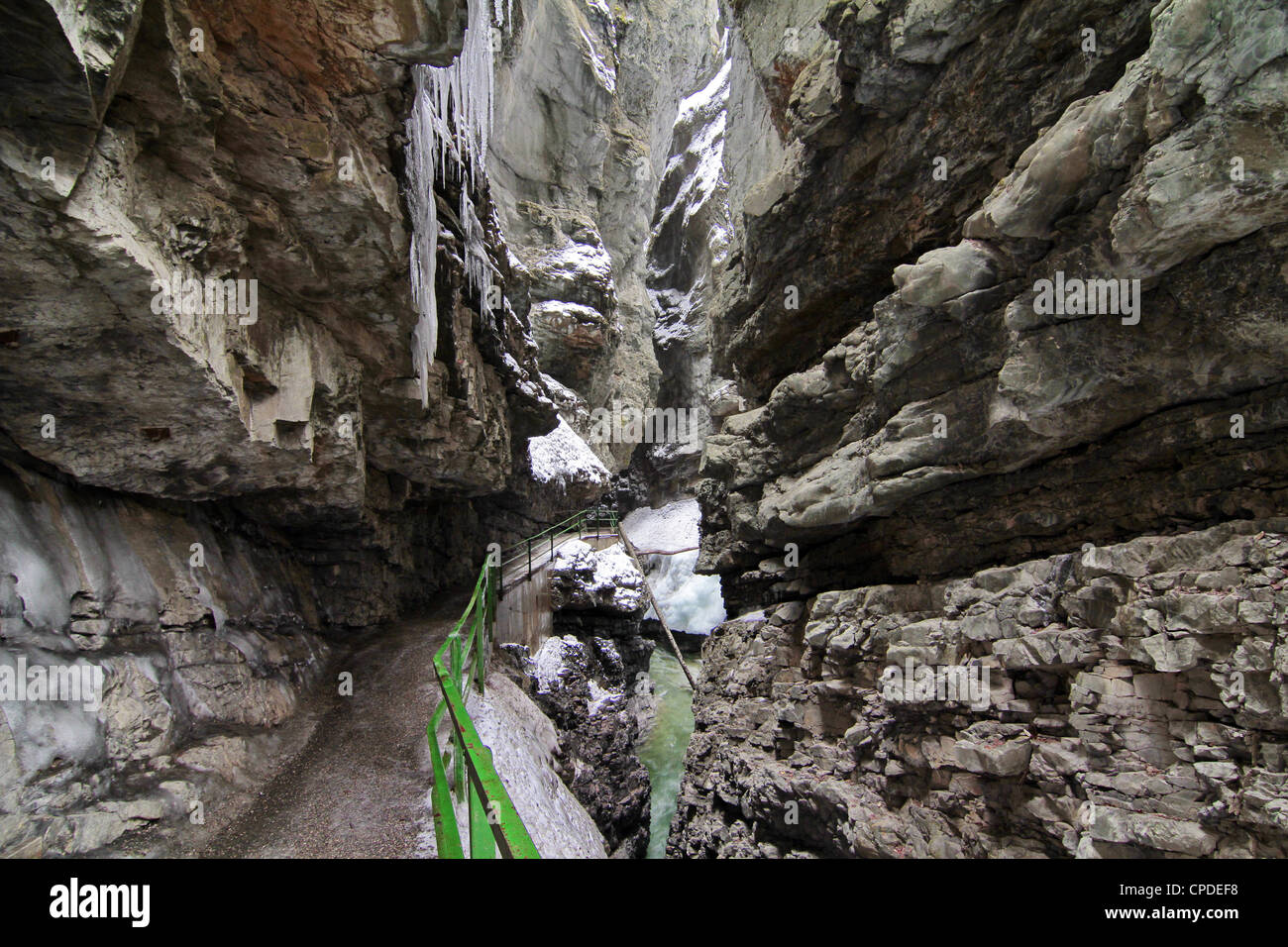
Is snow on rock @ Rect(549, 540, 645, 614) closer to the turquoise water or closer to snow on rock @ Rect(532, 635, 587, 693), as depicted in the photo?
snow on rock @ Rect(532, 635, 587, 693)

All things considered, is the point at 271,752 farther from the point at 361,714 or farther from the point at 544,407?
the point at 544,407

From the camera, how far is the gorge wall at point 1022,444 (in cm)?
362

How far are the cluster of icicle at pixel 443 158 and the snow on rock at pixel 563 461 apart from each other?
8704 millimetres

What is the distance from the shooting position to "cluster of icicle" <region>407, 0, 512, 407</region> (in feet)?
24.0

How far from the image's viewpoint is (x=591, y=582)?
1445cm

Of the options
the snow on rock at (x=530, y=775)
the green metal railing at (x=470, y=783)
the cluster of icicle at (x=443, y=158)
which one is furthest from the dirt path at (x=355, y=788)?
the cluster of icicle at (x=443, y=158)

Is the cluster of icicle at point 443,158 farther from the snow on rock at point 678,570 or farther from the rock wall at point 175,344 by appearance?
the snow on rock at point 678,570

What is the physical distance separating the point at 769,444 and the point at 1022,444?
4.17 metres

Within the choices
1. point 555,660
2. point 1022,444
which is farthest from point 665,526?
point 1022,444

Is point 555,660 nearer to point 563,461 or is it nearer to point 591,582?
point 591,582

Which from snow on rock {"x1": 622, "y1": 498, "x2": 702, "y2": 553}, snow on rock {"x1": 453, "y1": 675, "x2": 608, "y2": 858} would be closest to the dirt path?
snow on rock {"x1": 453, "y1": 675, "x2": 608, "y2": 858}

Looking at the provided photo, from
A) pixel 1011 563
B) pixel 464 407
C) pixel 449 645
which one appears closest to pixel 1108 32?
pixel 1011 563

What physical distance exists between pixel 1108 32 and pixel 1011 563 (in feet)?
16.3
